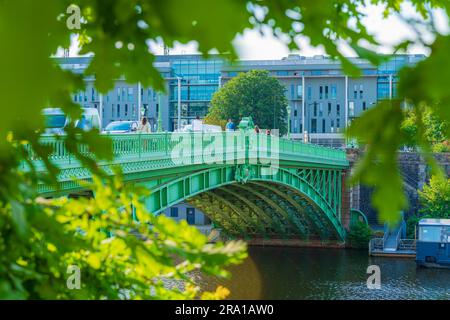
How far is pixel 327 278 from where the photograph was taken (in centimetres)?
3262

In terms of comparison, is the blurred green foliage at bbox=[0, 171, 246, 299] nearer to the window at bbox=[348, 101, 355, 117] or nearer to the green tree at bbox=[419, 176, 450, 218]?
the green tree at bbox=[419, 176, 450, 218]

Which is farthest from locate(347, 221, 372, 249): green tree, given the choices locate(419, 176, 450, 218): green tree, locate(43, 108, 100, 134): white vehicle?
locate(43, 108, 100, 134): white vehicle

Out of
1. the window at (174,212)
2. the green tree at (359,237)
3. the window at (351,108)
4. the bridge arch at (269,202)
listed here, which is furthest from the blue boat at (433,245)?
the window at (351,108)

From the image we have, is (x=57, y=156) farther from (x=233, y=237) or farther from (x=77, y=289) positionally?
(x=233, y=237)

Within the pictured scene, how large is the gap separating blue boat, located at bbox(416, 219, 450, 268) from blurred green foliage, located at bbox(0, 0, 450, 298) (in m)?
32.6

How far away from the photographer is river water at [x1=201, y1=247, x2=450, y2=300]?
2905 centimetres

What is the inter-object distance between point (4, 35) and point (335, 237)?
43490 millimetres

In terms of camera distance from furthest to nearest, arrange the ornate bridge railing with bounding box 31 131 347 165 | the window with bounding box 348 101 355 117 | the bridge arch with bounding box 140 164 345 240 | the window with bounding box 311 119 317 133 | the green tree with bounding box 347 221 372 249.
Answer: the window with bounding box 311 119 317 133 → the window with bounding box 348 101 355 117 → the green tree with bounding box 347 221 372 249 → the bridge arch with bounding box 140 164 345 240 → the ornate bridge railing with bounding box 31 131 347 165

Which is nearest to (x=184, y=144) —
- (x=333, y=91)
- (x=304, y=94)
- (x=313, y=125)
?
(x=304, y=94)

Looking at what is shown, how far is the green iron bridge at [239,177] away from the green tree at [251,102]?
17.3 metres

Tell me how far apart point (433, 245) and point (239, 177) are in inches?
514

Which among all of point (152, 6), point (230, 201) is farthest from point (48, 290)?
point (230, 201)

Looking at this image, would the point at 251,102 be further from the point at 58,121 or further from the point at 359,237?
the point at 58,121

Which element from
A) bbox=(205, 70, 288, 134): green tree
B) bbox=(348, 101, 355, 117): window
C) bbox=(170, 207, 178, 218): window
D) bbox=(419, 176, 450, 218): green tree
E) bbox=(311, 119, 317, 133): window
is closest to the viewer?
bbox=(419, 176, 450, 218): green tree
